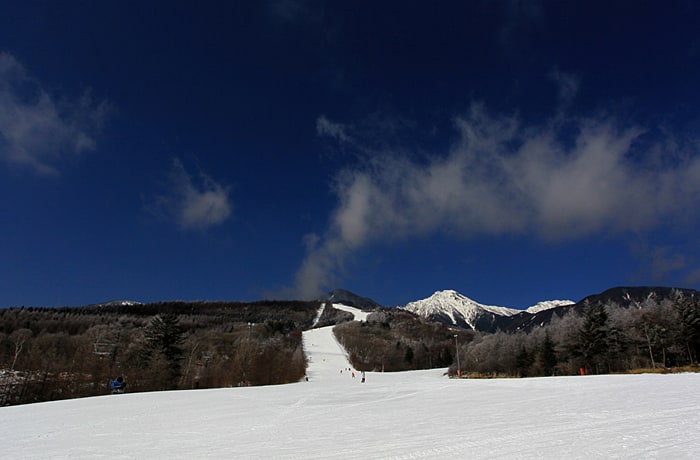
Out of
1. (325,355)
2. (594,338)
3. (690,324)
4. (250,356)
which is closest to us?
(690,324)

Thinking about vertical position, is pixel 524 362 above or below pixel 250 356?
below

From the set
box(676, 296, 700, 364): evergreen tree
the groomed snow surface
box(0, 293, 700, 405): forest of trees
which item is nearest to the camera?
the groomed snow surface

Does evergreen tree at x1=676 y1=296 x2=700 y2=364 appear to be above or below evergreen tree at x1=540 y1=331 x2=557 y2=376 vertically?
above

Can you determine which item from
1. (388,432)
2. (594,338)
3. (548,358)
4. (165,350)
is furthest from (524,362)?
(388,432)

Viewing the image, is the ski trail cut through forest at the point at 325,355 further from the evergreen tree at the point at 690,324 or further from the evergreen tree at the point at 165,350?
the evergreen tree at the point at 690,324

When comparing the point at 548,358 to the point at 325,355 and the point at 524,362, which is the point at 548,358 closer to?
the point at 524,362

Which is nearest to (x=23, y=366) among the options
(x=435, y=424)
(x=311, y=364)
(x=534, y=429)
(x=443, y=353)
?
(x=435, y=424)

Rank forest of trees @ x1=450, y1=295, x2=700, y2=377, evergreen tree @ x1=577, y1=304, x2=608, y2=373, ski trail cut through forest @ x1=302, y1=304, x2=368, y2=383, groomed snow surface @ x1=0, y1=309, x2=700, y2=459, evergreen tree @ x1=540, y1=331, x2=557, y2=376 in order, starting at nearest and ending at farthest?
1. groomed snow surface @ x1=0, y1=309, x2=700, y2=459
2. forest of trees @ x1=450, y1=295, x2=700, y2=377
3. evergreen tree @ x1=577, y1=304, x2=608, y2=373
4. evergreen tree @ x1=540, y1=331, x2=557, y2=376
5. ski trail cut through forest @ x1=302, y1=304, x2=368, y2=383

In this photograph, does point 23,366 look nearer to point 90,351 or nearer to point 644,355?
point 90,351

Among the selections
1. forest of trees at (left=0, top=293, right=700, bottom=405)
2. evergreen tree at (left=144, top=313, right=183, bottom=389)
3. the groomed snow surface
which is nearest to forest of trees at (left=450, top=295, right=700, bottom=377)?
forest of trees at (left=0, top=293, right=700, bottom=405)

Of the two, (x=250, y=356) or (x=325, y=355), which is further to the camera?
(x=325, y=355)

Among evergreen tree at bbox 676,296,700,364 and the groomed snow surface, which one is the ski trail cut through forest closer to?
evergreen tree at bbox 676,296,700,364

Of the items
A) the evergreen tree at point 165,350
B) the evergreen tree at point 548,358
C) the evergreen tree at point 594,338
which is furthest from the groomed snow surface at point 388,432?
the evergreen tree at point 548,358

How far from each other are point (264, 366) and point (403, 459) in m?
54.1
